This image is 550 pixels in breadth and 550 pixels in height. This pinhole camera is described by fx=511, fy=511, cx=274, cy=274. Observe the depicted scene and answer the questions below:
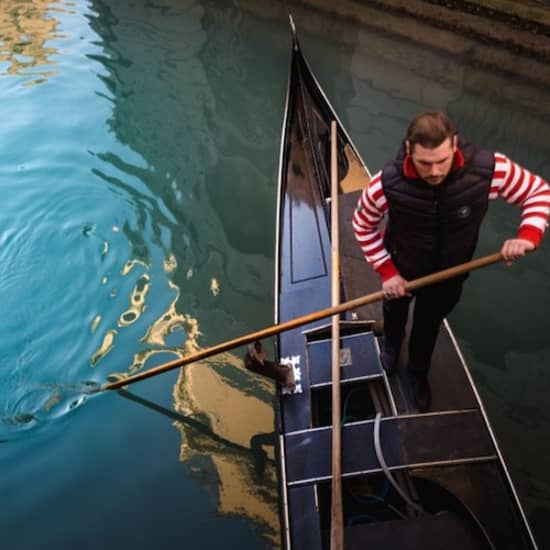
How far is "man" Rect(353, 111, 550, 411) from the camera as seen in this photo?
72.4 inches

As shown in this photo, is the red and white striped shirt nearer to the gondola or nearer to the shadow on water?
the gondola

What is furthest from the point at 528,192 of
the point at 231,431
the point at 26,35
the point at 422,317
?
the point at 26,35

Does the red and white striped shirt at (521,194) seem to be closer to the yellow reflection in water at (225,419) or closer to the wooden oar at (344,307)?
the wooden oar at (344,307)

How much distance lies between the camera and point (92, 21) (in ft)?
30.3

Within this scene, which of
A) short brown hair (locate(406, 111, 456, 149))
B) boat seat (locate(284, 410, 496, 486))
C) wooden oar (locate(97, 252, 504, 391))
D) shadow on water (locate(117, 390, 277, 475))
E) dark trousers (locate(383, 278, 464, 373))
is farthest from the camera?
shadow on water (locate(117, 390, 277, 475))

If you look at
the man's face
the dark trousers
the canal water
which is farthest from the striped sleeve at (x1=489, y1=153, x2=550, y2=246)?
the canal water

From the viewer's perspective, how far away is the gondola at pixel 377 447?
2312 millimetres

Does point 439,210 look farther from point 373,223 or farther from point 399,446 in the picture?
point 399,446

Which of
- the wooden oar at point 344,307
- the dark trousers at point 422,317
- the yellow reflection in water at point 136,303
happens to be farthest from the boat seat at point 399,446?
the yellow reflection in water at point 136,303

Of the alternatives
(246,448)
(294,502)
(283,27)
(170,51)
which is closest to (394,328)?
(294,502)

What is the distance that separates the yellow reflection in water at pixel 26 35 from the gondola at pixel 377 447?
21.0ft

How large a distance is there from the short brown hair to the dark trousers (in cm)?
75

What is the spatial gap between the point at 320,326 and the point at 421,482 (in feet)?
3.46

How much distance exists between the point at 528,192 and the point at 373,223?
0.62 meters
